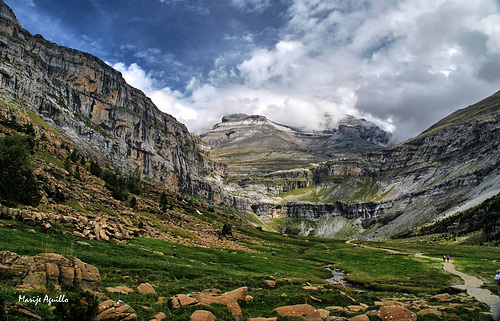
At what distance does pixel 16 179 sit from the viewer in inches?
1811

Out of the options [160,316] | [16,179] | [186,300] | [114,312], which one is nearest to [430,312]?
[186,300]

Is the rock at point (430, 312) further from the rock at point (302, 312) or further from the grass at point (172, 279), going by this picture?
the rock at point (302, 312)

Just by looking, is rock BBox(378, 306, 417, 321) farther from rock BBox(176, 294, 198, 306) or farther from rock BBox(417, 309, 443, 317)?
rock BBox(176, 294, 198, 306)

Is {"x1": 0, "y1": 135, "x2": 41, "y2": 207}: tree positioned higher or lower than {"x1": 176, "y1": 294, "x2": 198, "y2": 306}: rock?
higher

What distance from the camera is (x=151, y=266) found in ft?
109

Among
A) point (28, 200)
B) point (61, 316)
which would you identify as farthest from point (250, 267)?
point (61, 316)

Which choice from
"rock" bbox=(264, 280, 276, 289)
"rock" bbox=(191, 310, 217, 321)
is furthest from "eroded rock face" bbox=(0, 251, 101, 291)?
"rock" bbox=(264, 280, 276, 289)

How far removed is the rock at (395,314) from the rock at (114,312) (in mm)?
16533

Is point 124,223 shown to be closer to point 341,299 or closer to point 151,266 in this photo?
Answer: point 151,266

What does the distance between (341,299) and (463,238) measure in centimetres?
17971

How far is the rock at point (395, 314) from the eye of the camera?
66.5 ft

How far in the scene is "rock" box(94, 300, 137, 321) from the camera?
1382cm

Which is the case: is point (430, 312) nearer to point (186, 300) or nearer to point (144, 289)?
point (186, 300)

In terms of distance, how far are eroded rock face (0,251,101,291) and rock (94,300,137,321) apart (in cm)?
407
